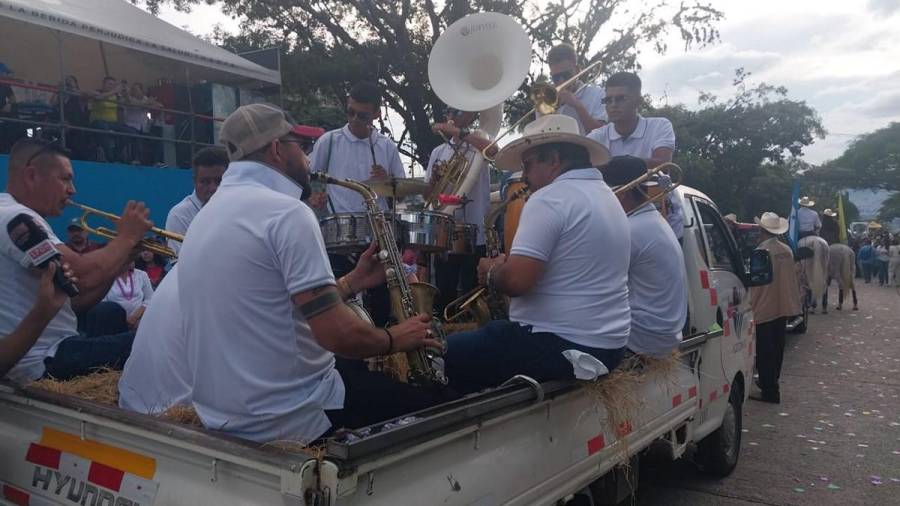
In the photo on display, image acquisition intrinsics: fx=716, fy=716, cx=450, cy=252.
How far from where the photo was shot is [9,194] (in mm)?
3312

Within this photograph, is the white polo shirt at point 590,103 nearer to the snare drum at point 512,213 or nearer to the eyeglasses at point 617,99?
the eyeglasses at point 617,99

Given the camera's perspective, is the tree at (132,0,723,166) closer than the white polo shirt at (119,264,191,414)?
No

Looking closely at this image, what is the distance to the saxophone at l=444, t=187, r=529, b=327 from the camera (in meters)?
4.43

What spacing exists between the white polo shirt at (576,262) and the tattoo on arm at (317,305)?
1.22 meters

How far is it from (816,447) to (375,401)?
4864mm

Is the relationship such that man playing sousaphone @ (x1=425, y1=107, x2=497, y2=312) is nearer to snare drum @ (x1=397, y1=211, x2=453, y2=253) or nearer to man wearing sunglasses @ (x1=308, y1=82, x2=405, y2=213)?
man wearing sunglasses @ (x1=308, y1=82, x2=405, y2=213)

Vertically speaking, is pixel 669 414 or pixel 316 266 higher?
pixel 316 266

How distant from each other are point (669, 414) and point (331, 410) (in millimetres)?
2148

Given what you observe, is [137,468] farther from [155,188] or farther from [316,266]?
[155,188]

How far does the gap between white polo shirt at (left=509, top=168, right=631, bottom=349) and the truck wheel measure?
229 centimetres

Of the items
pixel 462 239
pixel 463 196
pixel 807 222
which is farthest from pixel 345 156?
pixel 807 222

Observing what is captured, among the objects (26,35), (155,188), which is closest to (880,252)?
(155,188)

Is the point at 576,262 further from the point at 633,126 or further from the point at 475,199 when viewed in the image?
the point at 633,126

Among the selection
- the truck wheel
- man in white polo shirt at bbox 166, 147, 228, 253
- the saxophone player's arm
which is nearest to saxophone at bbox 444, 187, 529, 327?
man in white polo shirt at bbox 166, 147, 228, 253
